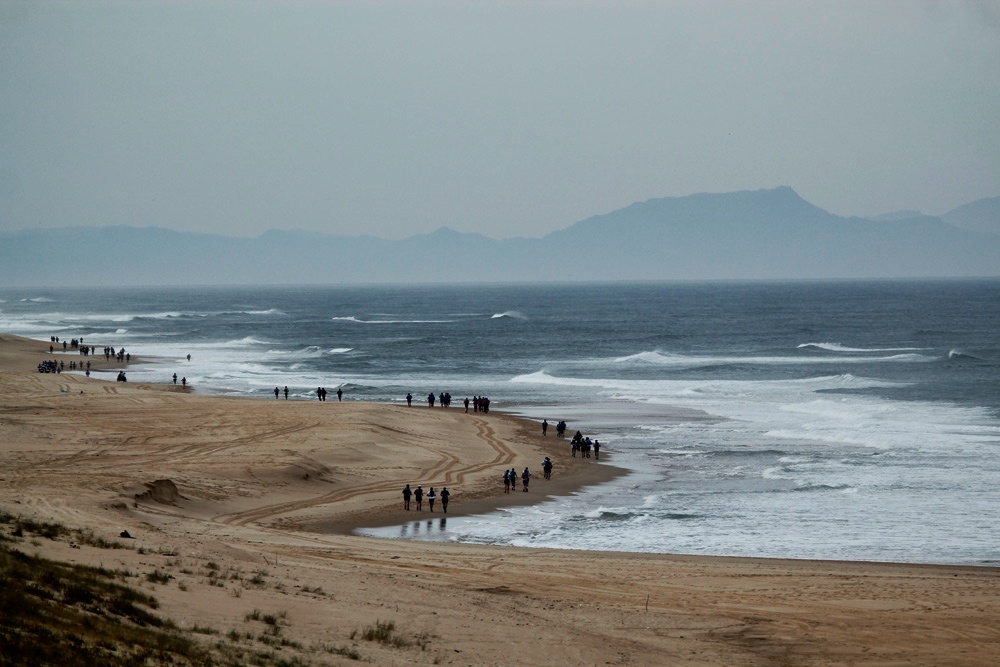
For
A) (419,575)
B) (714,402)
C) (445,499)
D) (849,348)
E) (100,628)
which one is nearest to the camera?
(100,628)

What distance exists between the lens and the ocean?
25312mm

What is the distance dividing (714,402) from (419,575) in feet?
117

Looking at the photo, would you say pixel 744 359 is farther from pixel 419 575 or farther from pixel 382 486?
pixel 419 575

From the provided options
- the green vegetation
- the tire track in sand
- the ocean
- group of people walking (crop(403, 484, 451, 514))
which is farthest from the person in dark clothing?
the green vegetation

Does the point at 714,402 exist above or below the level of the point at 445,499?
above

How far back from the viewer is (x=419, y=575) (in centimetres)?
1841

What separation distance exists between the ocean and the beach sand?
232 centimetres

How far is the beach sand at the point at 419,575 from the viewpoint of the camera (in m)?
14.1

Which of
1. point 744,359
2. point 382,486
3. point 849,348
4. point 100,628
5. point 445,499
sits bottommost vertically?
point 382,486

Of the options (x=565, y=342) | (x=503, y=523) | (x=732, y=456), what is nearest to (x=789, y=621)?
(x=503, y=523)

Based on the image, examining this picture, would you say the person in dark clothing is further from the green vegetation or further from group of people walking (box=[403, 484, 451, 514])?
the green vegetation

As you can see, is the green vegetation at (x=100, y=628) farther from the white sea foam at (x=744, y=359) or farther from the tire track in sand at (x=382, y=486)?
the white sea foam at (x=744, y=359)

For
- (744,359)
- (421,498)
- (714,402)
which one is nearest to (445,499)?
(421,498)

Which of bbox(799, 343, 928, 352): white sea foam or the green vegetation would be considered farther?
bbox(799, 343, 928, 352): white sea foam
